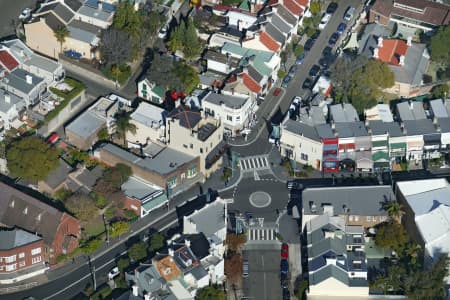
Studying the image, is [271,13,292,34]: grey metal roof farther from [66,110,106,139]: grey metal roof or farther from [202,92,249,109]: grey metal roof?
[66,110,106,139]: grey metal roof

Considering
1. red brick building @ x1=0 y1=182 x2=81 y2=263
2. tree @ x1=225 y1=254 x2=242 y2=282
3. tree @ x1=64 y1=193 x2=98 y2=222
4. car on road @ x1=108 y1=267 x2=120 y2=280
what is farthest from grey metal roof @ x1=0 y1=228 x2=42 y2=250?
A: tree @ x1=225 y1=254 x2=242 y2=282

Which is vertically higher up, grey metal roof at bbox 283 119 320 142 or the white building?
grey metal roof at bbox 283 119 320 142

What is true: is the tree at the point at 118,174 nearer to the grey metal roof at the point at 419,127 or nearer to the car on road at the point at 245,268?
the car on road at the point at 245,268

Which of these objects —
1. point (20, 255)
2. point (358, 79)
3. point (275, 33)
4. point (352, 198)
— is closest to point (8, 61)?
point (20, 255)

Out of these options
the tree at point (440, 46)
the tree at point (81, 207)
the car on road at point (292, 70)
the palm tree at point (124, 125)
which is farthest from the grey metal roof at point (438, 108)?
the tree at point (81, 207)

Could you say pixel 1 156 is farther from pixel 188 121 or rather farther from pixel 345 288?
pixel 345 288
